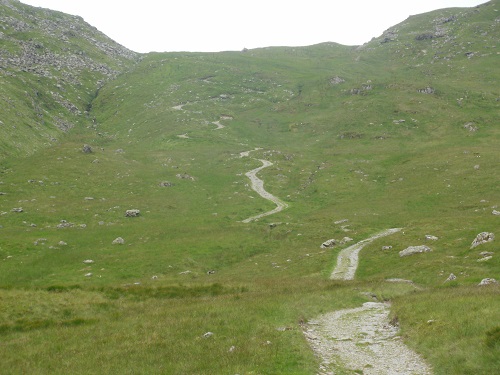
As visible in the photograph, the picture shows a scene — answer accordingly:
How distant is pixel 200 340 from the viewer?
1952 centimetres

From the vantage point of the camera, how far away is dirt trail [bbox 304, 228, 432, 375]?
52.0ft

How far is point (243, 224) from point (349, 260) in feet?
78.4

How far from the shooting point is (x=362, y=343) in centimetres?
1919

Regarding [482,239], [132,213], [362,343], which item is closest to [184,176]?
[132,213]

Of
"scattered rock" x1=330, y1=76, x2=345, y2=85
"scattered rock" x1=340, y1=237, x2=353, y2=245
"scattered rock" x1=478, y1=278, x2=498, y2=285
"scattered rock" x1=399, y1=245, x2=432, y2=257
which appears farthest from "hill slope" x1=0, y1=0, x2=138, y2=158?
"scattered rock" x1=330, y1=76, x2=345, y2=85

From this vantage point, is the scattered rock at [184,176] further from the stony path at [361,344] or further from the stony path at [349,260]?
the stony path at [361,344]

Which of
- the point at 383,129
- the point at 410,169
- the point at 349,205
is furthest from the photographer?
the point at 383,129

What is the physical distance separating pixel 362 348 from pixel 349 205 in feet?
203

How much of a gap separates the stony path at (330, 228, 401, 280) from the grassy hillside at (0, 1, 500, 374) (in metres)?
1.14

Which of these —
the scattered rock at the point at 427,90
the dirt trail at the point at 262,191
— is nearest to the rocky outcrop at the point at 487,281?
the dirt trail at the point at 262,191

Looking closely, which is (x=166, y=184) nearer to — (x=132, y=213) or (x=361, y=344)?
(x=132, y=213)

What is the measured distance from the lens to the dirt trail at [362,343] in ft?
52.0

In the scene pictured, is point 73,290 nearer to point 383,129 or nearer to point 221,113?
point 383,129

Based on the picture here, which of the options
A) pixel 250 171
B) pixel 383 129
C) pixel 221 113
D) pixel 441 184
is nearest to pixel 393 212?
pixel 441 184
